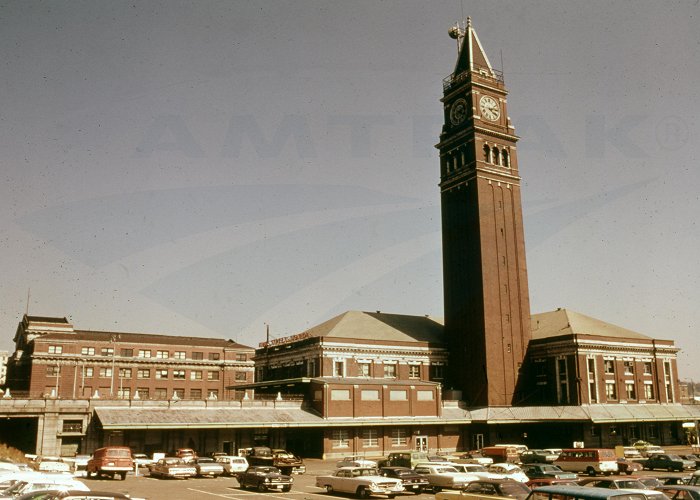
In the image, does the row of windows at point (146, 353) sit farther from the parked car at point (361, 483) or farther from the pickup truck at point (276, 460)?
the parked car at point (361, 483)

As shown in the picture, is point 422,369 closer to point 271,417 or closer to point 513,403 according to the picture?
point 513,403

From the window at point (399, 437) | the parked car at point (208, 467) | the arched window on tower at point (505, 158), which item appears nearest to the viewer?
the parked car at point (208, 467)

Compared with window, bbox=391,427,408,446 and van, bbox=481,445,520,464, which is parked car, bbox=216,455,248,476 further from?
window, bbox=391,427,408,446

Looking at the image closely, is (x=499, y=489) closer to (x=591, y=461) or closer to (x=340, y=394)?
(x=591, y=461)

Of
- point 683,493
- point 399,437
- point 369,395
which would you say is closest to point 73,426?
point 369,395

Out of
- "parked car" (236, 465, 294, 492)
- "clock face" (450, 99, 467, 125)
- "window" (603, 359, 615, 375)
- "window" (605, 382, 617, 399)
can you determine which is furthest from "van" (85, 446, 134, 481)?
"clock face" (450, 99, 467, 125)

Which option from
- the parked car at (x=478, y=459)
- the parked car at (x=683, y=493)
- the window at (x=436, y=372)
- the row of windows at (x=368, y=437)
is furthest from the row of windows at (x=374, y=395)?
the parked car at (x=683, y=493)
